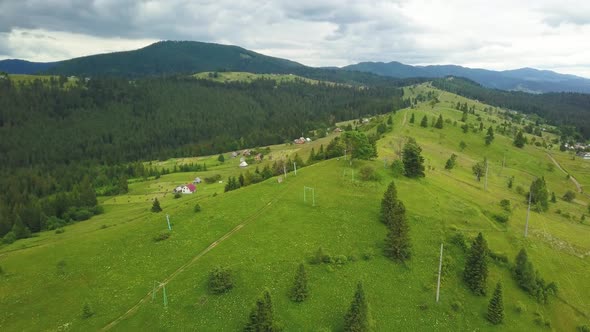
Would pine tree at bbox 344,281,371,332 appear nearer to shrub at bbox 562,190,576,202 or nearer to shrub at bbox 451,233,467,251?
shrub at bbox 451,233,467,251

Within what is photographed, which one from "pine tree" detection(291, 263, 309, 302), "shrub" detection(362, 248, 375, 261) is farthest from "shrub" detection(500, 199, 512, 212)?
"pine tree" detection(291, 263, 309, 302)

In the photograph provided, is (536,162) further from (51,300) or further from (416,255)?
(51,300)

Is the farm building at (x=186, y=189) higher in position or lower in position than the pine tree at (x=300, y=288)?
lower

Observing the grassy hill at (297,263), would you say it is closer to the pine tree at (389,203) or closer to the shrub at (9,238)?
the pine tree at (389,203)

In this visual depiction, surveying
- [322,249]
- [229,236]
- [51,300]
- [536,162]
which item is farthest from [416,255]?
[536,162]

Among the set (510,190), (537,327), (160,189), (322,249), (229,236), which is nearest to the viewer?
(537,327)

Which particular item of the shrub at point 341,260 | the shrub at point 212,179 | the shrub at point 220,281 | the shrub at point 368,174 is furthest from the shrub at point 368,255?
the shrub at point 212,179

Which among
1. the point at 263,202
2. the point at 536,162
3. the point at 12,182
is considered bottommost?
the point at 12,182
